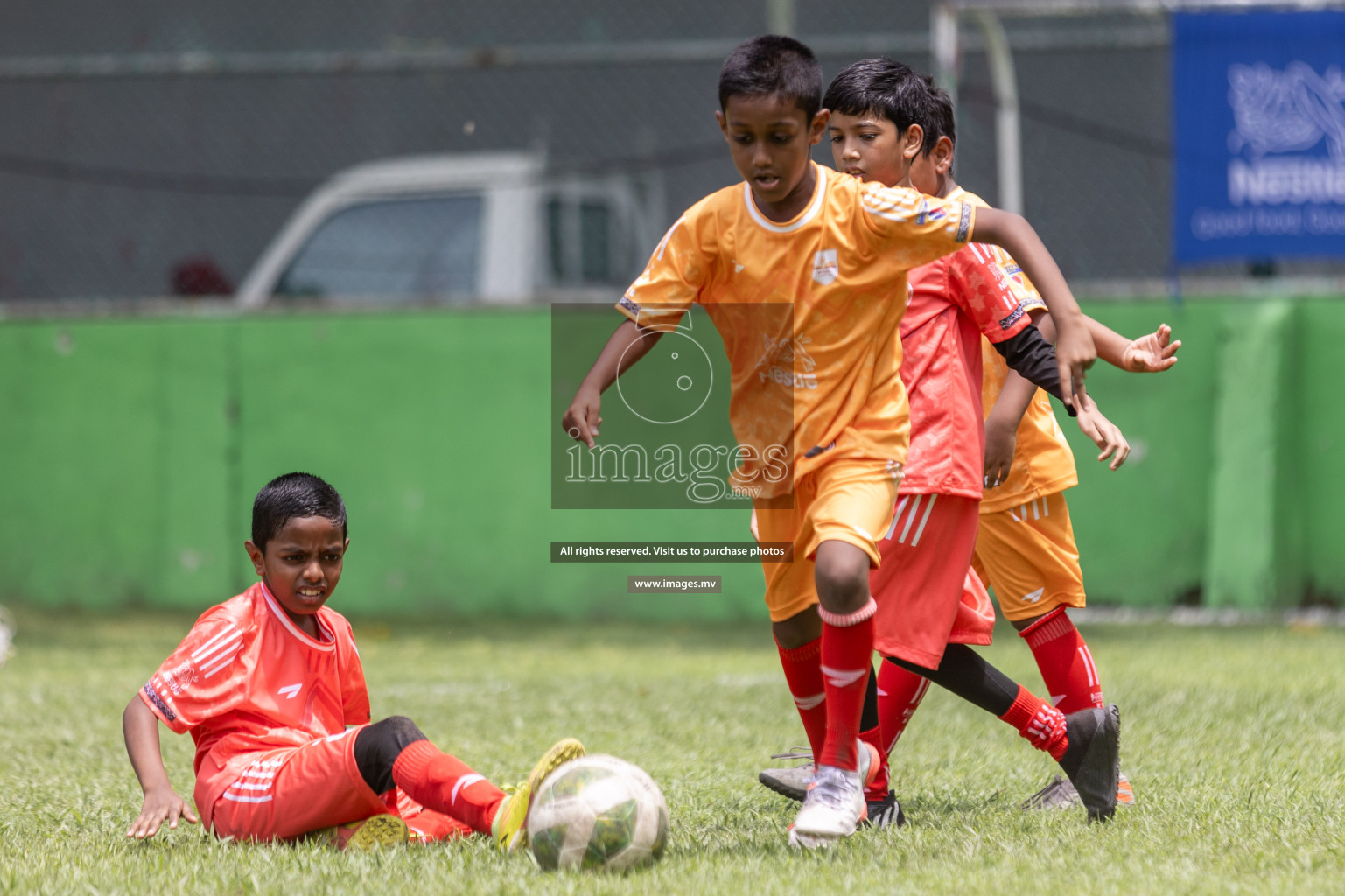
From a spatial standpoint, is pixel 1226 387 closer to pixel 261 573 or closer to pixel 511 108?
pixel 261 573

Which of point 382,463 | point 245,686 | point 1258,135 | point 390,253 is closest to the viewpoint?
point 245,686

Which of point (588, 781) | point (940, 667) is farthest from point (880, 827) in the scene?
point (588, 781)

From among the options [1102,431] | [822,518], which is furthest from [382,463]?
[1102,431]

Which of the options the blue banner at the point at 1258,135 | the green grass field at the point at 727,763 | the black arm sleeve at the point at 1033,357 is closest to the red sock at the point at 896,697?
the green grass field at the point at 727,763

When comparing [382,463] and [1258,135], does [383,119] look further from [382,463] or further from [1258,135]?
[1258,135]

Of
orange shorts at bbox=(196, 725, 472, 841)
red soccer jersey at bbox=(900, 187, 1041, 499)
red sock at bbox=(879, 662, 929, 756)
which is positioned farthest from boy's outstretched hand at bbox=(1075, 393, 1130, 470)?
orange shorts at bbox=(196, 725, 472, 841)

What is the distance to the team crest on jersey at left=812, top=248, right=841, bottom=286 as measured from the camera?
335cm

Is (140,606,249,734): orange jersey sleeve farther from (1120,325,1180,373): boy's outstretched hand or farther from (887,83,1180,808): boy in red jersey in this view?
(1120,325,1180,373): boy's outstretched hand

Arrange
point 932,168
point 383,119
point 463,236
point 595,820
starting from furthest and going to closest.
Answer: point 383,119
point 463,236
point 932,168
point 595,820

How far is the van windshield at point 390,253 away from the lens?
355 inches

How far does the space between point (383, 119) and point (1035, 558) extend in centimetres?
970

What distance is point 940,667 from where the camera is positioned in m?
3.78

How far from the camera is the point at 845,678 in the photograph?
3.27 meters

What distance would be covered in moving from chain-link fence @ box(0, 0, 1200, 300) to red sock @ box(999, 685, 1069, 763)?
245 inches
